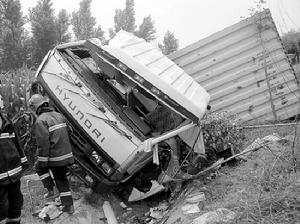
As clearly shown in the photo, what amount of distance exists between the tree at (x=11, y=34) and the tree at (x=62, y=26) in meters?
2.03

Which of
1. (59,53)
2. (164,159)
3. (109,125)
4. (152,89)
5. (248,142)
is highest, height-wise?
(59,53)

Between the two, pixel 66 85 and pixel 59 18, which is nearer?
pixel 66 85

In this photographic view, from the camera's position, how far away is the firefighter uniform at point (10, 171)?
3742 millimetres

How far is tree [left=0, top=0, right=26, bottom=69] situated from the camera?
18.2m

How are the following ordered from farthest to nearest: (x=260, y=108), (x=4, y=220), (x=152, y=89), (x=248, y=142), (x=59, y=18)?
1. (x=59, y=18)
2. (x=260, y=108)
3. (x=248, y=142)
4. (x=152, y=89)
5. (x=4, y=220)

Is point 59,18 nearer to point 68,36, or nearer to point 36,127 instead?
point 68,36

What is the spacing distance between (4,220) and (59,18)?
702 inches

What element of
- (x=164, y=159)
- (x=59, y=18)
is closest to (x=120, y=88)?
(x=164, y=159)

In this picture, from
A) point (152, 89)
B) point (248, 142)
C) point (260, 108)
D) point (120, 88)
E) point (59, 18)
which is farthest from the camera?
point (59, 18)

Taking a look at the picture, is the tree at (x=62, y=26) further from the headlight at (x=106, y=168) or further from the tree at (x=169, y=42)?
the headlight at (x=106, y=168)

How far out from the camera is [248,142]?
609 centimetres

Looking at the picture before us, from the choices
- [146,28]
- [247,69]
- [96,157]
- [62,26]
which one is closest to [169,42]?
[146,28]

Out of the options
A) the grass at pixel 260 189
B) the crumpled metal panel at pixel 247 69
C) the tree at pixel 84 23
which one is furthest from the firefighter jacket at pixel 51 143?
the tree at pixel 84 23

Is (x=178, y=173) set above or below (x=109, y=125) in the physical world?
below
